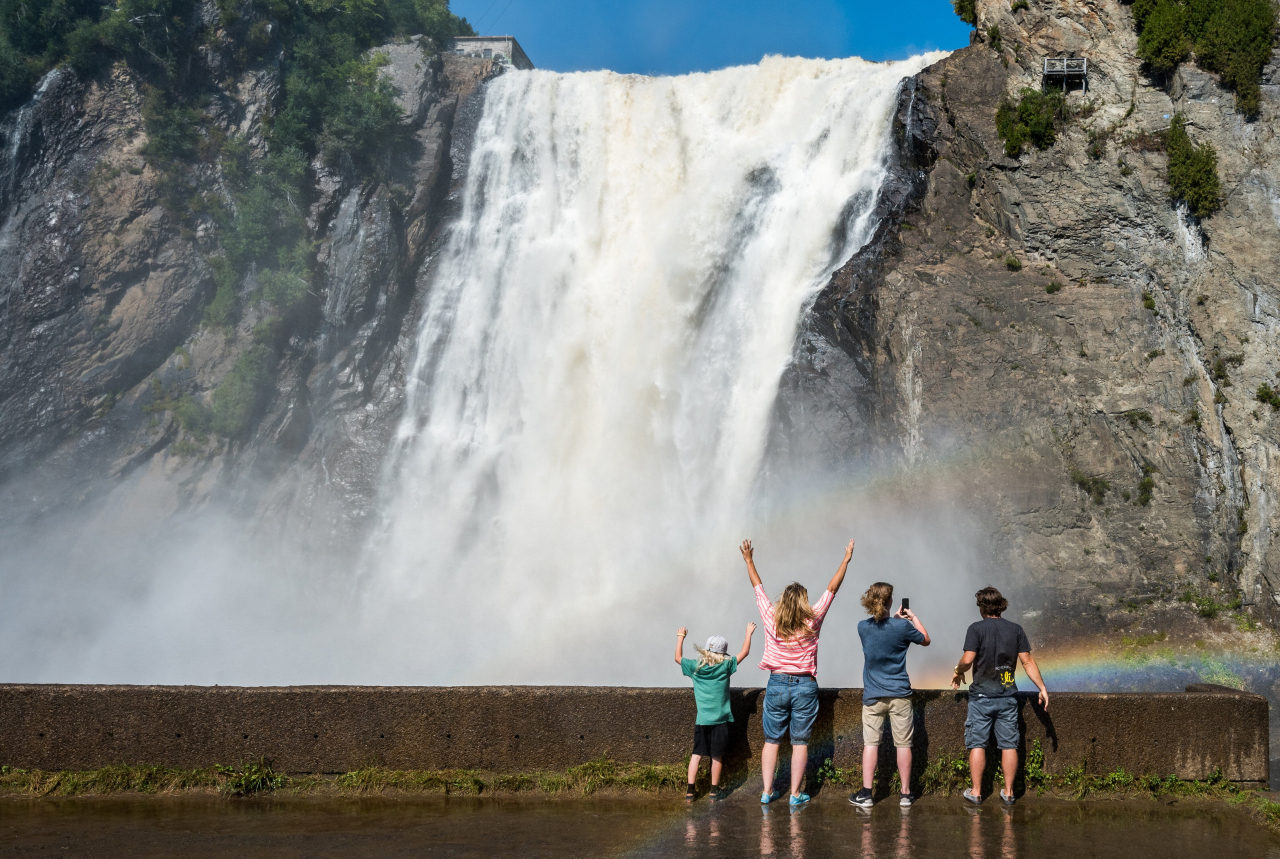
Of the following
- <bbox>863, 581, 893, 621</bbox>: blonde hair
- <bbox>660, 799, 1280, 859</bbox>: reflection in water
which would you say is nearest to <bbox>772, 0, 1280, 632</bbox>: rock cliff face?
<bbox>660, 799, 1280, 859</bbox>: reflection in water

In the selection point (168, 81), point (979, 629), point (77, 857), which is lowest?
point (77, 857)

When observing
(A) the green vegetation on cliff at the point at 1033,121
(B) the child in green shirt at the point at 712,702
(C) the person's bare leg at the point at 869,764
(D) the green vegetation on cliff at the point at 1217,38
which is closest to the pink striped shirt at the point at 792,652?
(B) the child in green shirt at the point at 712,702

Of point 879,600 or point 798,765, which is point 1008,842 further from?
point 879,600

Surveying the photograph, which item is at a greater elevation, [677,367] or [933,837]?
[677,367]

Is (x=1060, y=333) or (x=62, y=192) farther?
(x=62, y=192)

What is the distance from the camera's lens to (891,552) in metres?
18.0

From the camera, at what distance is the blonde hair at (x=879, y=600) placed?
20.9 ft

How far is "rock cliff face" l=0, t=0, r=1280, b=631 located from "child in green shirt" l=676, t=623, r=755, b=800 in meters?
12.4

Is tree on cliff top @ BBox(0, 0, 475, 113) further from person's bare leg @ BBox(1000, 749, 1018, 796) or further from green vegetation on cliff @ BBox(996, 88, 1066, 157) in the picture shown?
person's bare leg @ BBox(1000, 749, 1018, 796)

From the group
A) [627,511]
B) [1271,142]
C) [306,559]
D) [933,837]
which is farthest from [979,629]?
[306,559]

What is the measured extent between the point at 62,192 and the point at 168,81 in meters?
4.99

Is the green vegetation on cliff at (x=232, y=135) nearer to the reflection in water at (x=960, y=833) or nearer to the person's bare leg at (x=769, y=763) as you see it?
the person's bare leg at (x=769, y=763)

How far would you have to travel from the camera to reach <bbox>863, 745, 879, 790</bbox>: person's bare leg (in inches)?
255

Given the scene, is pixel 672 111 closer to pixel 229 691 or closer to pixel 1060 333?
pixel 1060 333
